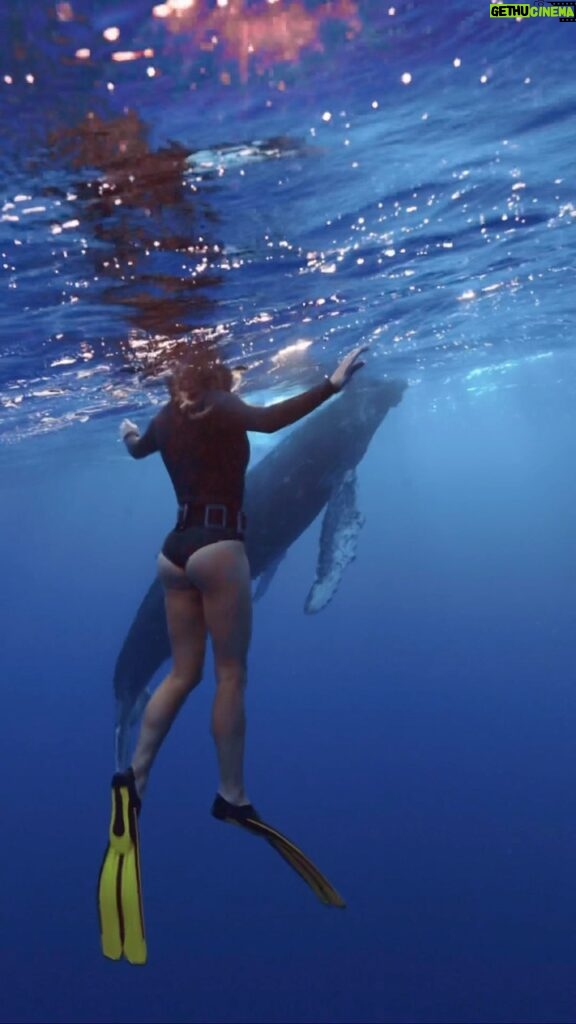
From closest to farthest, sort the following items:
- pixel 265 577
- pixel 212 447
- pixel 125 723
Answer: pixel 212 447 < pixel 125 723 < pixel 265 577

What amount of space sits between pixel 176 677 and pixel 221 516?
50.5 inches

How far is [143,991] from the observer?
49.8 feet

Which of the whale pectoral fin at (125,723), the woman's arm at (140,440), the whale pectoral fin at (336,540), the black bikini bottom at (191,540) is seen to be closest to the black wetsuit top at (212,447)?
the black bikini bottom at (191,540)

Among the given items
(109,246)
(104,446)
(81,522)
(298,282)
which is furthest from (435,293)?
(81,522)

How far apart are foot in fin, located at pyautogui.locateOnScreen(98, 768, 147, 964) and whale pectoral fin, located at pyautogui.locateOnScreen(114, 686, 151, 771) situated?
17.1ft

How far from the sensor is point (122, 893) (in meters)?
5.54

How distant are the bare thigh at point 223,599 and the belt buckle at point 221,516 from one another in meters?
0.21

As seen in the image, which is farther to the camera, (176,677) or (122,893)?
(176,677)

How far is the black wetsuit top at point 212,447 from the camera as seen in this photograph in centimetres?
597

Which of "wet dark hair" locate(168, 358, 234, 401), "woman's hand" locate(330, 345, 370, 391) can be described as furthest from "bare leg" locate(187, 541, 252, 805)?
"wet dark hair" locate(168, 358, 234, 401)

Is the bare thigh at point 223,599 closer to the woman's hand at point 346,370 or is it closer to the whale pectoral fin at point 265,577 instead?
the woman's hand at point 346,370

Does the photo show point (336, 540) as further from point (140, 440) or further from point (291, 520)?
point (140, 440)

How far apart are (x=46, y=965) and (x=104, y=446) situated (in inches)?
949

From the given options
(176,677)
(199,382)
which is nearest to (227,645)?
(176,677)
